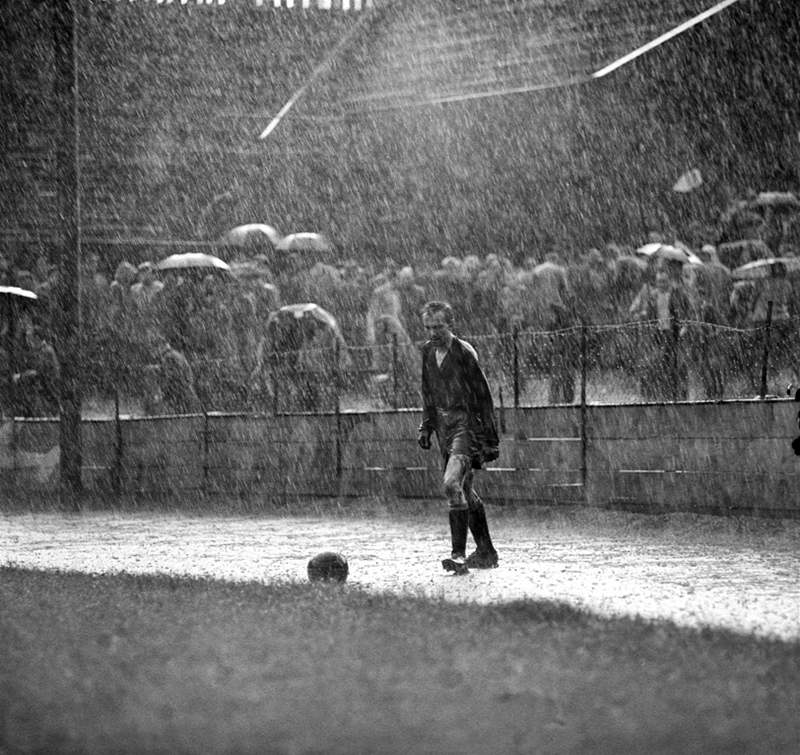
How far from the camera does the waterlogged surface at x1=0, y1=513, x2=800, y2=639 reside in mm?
11141

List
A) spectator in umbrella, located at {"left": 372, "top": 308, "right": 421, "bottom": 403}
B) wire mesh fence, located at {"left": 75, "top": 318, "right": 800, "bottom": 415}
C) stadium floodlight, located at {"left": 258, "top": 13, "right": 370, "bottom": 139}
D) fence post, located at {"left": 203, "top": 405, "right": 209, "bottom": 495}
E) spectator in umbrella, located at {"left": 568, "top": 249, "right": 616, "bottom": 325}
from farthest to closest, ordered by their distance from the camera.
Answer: stadium floodlight, located at {"left": 258, "top": 13, "right": 370, "bottom": 139} < fence post, located at {"left": 203, "top": 405, "right": 209, "bottom": 495} < spectator in umbrella, located at {"left": 372, "top": 308, "right": 421, "bottom": 403} < spectator in umbrella, located at {"left": 568, "top": 249, "right": 616, "bottom": 325} < wire mesh fence, located at {"left": 75, "top": 318, "right": 800, "bottom": 415}

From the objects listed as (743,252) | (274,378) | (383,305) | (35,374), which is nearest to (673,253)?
(743,252)

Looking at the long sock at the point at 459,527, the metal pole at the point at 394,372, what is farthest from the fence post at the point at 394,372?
the long sock at the point at 459,527

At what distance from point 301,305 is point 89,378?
3.91 metres

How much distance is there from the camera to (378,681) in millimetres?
6914

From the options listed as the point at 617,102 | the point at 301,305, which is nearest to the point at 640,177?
the point at 617,102

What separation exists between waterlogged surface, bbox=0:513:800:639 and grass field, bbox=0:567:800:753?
4.45 ft

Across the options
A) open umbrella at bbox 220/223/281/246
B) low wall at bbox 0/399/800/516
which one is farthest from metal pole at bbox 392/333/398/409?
open umbrella at bbox 220/223/281/246

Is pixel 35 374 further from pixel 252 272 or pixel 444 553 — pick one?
pixel 444 553

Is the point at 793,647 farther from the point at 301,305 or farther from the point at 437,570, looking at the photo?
the point at 301,305

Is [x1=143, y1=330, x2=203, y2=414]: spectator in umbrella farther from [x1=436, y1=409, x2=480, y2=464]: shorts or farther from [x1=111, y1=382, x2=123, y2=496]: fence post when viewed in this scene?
[x1=436, y1=409, x2=480, y2=464]: shorts

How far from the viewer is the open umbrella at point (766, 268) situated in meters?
17.2

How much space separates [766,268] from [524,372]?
3.06 meters

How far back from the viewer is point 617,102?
29703mm
